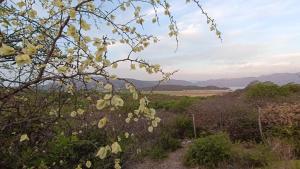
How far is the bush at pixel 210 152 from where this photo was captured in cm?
908

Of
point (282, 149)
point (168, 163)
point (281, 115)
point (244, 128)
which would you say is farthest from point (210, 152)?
point (281, 115)

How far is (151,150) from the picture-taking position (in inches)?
421

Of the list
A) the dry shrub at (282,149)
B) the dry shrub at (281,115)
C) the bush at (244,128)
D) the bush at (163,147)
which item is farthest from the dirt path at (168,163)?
the dry shrub at (281,115)

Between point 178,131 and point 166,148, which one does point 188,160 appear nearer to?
point 166,148

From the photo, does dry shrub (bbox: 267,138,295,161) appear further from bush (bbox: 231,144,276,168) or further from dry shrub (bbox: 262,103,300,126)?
dry shrub (bbox: 262,103,300,126)

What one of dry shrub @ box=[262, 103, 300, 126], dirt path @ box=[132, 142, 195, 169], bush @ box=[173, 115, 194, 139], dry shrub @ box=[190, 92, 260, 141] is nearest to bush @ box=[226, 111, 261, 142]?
dry shrub @ box=[190, 92, 260, 141]

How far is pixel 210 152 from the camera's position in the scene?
917 centimetres

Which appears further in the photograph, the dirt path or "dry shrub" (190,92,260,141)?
"dry shrub" (190,92,260,141)

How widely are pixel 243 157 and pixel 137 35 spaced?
21.0ft

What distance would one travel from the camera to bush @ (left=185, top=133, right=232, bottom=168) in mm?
9078

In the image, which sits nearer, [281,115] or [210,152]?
[210,152]

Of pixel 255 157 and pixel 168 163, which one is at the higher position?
pixel 255 157

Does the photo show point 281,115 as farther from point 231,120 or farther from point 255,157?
point 255,157

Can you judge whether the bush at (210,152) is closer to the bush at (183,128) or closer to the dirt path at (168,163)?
the dirt path at (168,163)
